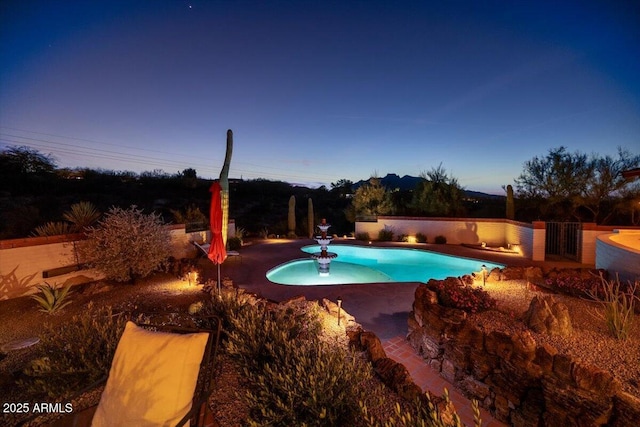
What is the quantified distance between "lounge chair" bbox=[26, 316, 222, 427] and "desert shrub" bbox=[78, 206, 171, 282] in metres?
4.57

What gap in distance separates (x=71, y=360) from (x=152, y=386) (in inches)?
62.1

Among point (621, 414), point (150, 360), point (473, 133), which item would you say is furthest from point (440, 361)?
point (473, 133)

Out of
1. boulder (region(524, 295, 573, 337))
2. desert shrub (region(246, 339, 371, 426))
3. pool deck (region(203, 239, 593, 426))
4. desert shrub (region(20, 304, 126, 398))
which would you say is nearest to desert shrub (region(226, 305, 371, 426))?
desert shrub (region(246, 339, 371, 426))

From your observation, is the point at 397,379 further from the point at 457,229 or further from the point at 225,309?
the point at 457,229

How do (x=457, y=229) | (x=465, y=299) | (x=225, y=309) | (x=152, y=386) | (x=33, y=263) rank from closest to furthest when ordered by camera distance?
(x=152, y=386) < (x=225, y=309) < (x=465, y=299) < (x=33, y=263) < (x=457, y=229)

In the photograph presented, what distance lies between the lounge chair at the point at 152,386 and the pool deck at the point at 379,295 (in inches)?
118

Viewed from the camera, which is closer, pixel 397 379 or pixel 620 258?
pixel 397 379

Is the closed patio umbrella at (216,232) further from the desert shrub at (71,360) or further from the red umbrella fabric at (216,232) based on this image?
the desert shrub at (71,360)

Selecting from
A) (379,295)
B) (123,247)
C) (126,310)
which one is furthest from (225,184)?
(379,295)

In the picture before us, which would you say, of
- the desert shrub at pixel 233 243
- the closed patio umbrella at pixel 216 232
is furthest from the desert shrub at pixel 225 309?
the desert shrub at pixel 233 243

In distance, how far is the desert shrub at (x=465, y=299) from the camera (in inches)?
182

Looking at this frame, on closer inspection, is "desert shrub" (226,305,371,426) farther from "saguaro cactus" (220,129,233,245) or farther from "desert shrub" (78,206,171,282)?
"saguaro cactus" (220,129,233,245)

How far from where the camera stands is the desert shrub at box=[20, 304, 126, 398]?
8.72 feet

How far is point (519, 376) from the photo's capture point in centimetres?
326
